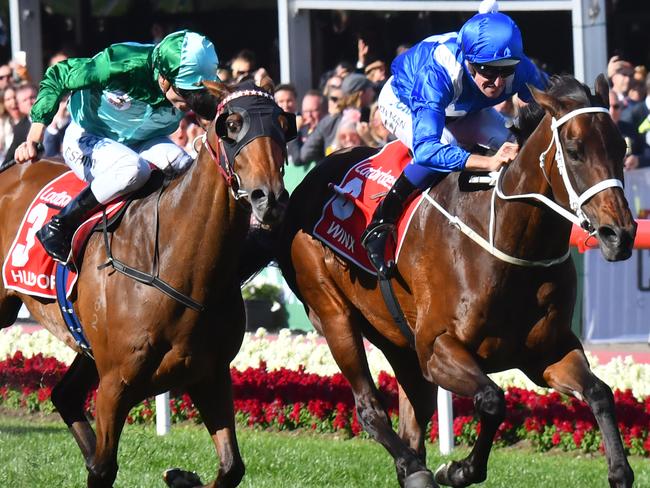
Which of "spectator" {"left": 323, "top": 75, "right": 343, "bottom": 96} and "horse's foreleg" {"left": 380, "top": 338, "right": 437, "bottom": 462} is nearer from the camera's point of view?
"horse's foreleg" {"left": 380, "top": 338, "right": 437, "bottom": 462}

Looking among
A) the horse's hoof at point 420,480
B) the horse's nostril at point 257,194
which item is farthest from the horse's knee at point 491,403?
the horse's nostril at point 257,194

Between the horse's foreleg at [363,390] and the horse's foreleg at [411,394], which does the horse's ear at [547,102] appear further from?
the horse's foreleg at [411,394]

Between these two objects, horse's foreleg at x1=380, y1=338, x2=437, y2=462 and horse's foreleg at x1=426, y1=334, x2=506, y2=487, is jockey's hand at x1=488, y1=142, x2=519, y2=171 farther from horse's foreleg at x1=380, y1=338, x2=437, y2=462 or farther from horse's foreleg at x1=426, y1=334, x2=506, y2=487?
horse's foreleg at x1=380, y1=338, x2=437, y2=462

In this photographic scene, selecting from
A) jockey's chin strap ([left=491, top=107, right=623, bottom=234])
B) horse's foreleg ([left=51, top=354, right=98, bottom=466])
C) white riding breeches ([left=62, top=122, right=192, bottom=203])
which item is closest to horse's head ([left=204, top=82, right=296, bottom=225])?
white riding breeches ([left=62, top=122, right=192, bottom=203])

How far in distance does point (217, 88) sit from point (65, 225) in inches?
42.8

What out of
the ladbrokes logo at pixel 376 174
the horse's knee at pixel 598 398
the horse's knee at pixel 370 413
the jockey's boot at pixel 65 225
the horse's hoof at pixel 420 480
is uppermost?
the ladbrokes logo at pixel 376 174

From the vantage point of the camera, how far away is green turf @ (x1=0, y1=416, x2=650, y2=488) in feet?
23.0

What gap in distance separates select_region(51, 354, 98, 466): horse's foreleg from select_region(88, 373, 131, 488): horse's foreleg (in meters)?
0.81

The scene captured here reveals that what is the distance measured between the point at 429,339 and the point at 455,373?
10.3 inches

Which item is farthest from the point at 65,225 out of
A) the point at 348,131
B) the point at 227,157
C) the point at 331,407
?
the point at 348,131

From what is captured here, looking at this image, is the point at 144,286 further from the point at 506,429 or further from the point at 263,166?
the point at 506,429

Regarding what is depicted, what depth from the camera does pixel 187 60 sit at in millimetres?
5969

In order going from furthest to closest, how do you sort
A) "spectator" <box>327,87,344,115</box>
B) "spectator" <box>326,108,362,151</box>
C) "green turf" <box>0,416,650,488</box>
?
1. "spectator" <box>327,87,344,115</box>
2. "spectator" <box>326,108,362,151</box>
3. "green turf" <box>0,416,650,488</box>

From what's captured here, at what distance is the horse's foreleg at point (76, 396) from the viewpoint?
6.88 meters
